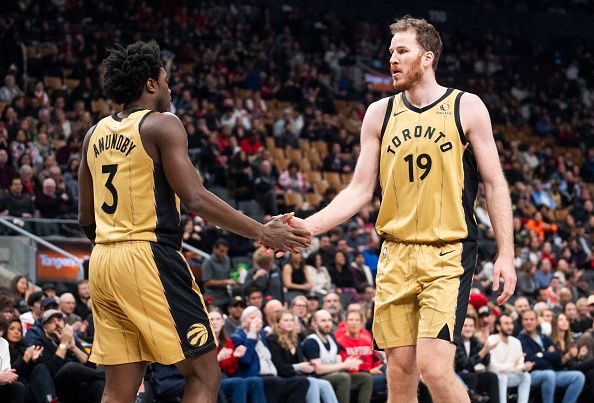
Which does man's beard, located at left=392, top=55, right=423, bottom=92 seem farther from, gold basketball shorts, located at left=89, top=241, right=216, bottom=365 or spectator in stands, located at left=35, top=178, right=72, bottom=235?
spectator in stands, located at left=35, top=178, right=72, bottom=235

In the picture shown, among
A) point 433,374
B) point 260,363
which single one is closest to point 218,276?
point 260,363

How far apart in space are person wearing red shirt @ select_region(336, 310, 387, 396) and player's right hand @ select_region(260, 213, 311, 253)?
22.7ft

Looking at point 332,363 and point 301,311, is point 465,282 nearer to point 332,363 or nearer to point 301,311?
point 332,363

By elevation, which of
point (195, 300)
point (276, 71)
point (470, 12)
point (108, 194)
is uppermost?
point (470, 12)

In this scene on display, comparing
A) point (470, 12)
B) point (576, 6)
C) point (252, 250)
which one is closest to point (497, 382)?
point (252, 250)

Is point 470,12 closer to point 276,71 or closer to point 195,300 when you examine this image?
point 276,71

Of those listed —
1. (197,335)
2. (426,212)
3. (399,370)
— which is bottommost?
(399,370)

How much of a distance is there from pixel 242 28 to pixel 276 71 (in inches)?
70.2

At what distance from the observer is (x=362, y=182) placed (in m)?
6.15

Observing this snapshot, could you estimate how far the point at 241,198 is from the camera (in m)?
19.0

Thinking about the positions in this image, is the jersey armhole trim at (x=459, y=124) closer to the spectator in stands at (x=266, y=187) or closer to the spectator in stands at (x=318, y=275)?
the spectator in stands at (x=318, y=275)

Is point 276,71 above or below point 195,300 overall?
above

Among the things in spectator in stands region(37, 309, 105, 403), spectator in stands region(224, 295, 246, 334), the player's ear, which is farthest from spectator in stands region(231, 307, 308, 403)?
the player's ear

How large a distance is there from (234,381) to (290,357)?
38.6 inches
